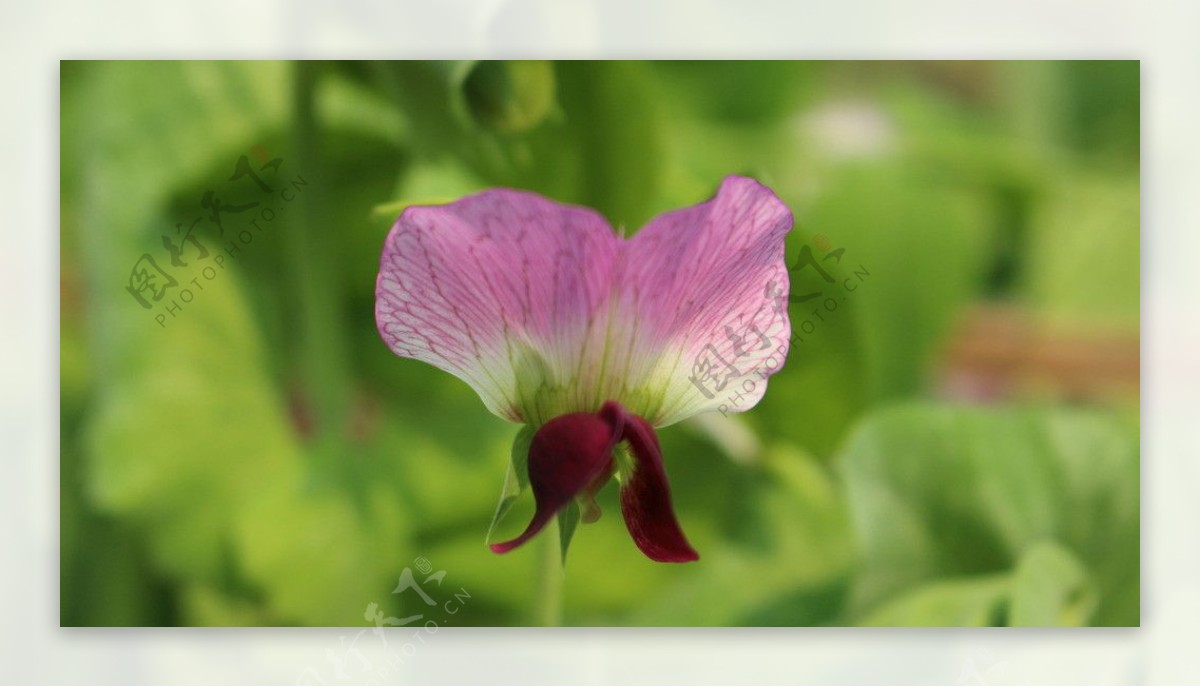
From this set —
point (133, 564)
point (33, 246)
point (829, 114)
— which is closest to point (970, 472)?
point (829, 114)

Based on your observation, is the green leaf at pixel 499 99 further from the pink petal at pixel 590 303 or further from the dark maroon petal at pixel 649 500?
the dark maroon petal at pixel 649 500

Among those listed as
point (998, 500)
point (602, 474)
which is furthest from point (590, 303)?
point (998, 500)

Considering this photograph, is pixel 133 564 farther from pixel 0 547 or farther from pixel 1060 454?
pixel 1060 454

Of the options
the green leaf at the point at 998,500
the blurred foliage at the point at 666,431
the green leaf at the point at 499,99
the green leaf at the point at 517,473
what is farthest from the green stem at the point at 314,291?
the green leaf at the point at 998,500

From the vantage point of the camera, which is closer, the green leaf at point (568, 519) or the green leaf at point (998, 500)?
the green leaf at point (568, 519)

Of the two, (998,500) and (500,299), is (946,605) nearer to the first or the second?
(998,500)
